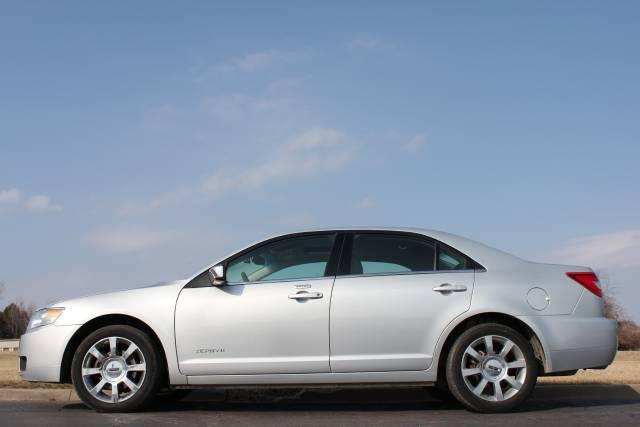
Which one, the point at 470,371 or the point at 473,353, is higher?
the point at 473,353

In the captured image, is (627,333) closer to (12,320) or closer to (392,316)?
(392,316)

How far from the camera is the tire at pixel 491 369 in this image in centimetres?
630

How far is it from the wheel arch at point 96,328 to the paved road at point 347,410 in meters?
0.39

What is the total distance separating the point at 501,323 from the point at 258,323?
6.77ft

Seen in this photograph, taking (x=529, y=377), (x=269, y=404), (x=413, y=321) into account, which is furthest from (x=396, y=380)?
(x=269, y=404)

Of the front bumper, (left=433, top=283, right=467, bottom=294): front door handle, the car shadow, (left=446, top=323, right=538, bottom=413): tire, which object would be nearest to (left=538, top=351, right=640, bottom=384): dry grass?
the car shadow

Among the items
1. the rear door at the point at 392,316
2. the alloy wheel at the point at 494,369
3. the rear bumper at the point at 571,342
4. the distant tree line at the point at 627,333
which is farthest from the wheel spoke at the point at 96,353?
the distant tree line at the point at 627,333

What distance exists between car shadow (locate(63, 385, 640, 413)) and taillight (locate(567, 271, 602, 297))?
3.76 feet

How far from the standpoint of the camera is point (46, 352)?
6.67 metres

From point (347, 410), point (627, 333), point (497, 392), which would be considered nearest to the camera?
point (497, 392)

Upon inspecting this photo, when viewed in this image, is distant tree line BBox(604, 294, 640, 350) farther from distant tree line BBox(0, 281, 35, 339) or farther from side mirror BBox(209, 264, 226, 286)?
distant tree line BBox(0, 281, 35, 339)

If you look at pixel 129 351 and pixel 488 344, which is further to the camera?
pixel 129 351

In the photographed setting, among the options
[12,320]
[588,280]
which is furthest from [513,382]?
[12,320]

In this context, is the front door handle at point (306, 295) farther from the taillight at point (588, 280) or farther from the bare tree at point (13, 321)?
the bare tree at point (13, 321)
